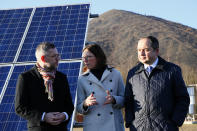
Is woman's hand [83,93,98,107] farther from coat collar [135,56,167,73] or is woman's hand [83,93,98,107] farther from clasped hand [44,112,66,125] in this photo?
coat collar [135,56,167,73]

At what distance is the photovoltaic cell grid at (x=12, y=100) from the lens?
687 centimetres

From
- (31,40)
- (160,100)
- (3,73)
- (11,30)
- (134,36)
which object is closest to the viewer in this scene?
(160,100)

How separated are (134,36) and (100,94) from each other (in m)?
123

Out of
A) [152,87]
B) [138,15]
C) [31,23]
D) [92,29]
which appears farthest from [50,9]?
[138,15]

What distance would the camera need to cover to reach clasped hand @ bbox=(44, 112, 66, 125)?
4.48 metres

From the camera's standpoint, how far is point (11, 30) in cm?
985

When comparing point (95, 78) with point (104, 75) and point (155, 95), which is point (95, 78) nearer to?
point (104, 75)

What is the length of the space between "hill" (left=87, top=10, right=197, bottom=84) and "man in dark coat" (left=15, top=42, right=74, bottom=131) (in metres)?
90.6

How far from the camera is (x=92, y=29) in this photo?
145000 millimetres

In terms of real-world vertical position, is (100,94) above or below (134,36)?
below

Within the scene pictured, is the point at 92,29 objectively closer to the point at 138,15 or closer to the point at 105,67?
the point at 138,15

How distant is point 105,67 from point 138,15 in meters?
154

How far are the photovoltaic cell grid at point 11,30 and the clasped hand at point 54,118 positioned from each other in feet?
14.7

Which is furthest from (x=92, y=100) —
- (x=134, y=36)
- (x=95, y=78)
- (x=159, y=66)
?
(x=134, y=36)
